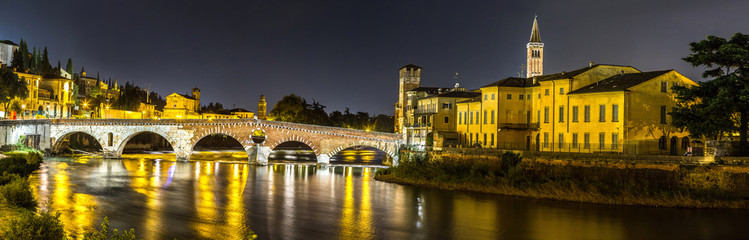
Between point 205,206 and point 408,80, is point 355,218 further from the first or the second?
point 408,80

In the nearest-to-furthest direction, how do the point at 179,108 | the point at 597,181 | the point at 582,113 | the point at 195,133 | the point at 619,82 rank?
1. the point at 597,181
2. the point at 619,82
3. the point at 582,113
4. the point at 195,133
5. the point at 179,108

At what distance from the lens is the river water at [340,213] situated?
20.6m

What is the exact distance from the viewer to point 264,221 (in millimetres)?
22469

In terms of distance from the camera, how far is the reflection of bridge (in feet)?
165

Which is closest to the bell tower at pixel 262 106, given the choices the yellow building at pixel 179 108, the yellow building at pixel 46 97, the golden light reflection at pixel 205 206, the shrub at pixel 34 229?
the yellow building at pixel 179 108

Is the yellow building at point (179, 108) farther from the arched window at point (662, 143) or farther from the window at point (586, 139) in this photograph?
the arched window at point (662, 143)

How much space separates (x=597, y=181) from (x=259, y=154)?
30.9 metres

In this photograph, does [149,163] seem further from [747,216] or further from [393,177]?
[747,216]

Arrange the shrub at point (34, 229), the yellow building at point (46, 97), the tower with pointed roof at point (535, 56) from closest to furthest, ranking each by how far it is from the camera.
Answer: the shrub at point (34, 229) → the tower with pointed roof at point (535, 56) → the yellow building at point (46, 97)

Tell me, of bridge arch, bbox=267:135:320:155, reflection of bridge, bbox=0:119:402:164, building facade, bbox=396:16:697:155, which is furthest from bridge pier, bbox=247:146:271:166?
building facade, bbox=396:16:697:155

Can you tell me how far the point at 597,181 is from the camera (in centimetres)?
2828

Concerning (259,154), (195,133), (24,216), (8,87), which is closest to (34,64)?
(8,87)

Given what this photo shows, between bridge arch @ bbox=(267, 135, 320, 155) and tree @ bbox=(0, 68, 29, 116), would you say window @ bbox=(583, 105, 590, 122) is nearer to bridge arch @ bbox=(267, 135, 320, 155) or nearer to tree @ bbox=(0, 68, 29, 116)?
bridge arch @ bbox=(267, 135, 320, 155)

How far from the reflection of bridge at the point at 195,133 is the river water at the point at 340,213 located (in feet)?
44.3
